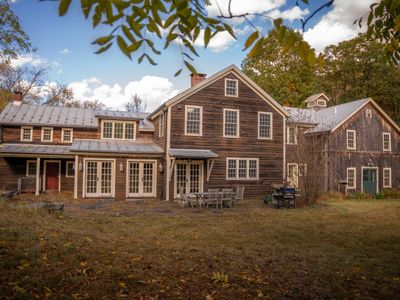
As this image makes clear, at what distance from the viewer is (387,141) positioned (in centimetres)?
2727

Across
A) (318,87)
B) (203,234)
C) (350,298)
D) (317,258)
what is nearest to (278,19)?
(350,298)

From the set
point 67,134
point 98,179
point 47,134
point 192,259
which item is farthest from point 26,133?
point 192,259

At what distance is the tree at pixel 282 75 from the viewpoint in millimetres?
39719

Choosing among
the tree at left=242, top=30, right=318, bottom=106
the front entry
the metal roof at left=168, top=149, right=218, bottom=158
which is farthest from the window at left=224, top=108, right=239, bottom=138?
the tree at left=242, top=30, right=318, bottom=106

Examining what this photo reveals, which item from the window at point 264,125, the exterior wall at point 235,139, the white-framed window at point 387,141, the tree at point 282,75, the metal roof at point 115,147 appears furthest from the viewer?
the tree at point 282,75

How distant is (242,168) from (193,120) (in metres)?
4.55

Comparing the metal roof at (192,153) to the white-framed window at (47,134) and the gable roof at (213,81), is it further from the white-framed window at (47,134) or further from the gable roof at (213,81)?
the white-framed window at (47,134)

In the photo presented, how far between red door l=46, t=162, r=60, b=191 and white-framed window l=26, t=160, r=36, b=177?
859mm

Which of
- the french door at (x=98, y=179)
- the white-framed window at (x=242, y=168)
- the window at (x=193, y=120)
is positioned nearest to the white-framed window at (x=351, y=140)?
the white-framed window at (x=242, y=168)

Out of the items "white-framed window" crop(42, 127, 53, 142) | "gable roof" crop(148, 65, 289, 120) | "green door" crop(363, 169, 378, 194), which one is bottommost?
"green door" crop(363, 169, 378, 194)

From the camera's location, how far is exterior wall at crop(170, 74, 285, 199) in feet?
64.8

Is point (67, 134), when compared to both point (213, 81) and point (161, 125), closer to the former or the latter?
point (161, 125)

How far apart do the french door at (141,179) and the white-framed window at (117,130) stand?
341 centimetres

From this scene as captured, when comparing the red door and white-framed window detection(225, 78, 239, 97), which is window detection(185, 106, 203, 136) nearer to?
white-framed window detection(225, 78, 239, 97)
